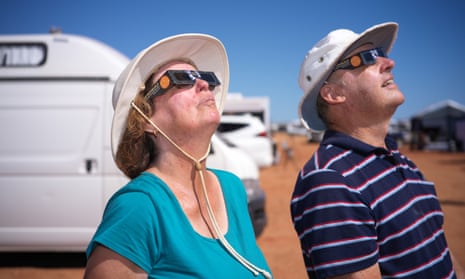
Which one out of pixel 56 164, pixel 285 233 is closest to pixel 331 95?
pixel 56 164

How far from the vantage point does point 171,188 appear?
5.31 feet

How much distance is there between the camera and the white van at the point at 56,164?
14.5ft

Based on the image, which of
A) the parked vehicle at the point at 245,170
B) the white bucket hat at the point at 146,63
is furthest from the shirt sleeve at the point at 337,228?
the parked vehicle at the point at 245,170

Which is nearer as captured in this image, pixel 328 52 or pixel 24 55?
pixel 328 52

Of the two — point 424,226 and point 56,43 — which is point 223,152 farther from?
point 424,226

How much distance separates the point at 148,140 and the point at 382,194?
1115mm

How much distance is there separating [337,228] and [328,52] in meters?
0.99

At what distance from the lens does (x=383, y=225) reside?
5.24ft

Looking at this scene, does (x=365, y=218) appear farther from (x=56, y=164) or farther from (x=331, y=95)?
(x=56, y=164)

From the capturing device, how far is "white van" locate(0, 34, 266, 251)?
441 cm

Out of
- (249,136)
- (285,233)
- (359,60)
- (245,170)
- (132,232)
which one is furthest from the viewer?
(249,136)

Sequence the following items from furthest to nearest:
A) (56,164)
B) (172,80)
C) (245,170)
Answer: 1. (245,170)
2. (56,164)
3. (172,80)

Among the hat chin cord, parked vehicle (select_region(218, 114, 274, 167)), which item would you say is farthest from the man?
parked vehicle (select_region(218, 114, 274, 167))

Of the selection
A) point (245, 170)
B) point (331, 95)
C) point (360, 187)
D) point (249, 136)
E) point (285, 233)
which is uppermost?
point (331, 95)
